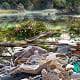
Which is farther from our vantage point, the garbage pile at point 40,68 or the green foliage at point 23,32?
the green foliage at point 23,32

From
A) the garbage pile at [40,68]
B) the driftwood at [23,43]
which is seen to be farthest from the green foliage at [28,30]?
the garbage pile at [40,68]

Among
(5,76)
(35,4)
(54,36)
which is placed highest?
(5,76)

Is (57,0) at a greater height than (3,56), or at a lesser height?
lesser

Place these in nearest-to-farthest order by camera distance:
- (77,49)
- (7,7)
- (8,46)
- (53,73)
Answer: (53,73) < (77,49) < (8,46) < (7,7)

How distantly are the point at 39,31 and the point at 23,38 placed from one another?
1.48 meters

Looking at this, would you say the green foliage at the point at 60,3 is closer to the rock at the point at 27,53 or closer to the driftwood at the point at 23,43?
the driftwood at the point at 23,43

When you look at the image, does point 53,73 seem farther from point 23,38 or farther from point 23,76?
point 23,38

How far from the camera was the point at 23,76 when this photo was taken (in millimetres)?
10258

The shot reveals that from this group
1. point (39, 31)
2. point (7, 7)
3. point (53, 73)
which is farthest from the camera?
point (7, 7)

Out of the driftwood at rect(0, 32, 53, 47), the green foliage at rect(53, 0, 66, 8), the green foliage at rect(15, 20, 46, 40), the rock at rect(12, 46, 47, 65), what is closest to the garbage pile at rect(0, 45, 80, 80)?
the rock at rect(12, 46, 47, 65)

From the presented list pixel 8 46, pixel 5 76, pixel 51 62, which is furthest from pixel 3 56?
pixel 51 62

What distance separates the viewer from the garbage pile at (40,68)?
30.7 ft

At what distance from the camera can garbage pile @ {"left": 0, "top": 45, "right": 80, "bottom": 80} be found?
9.34m

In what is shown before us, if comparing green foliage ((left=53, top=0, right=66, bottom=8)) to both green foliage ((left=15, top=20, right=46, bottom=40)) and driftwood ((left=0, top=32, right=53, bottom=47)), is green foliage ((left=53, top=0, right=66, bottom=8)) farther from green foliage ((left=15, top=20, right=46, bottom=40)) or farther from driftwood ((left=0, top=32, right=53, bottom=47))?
driftwood ((left=0, top=32, right=53, bottom=47))
